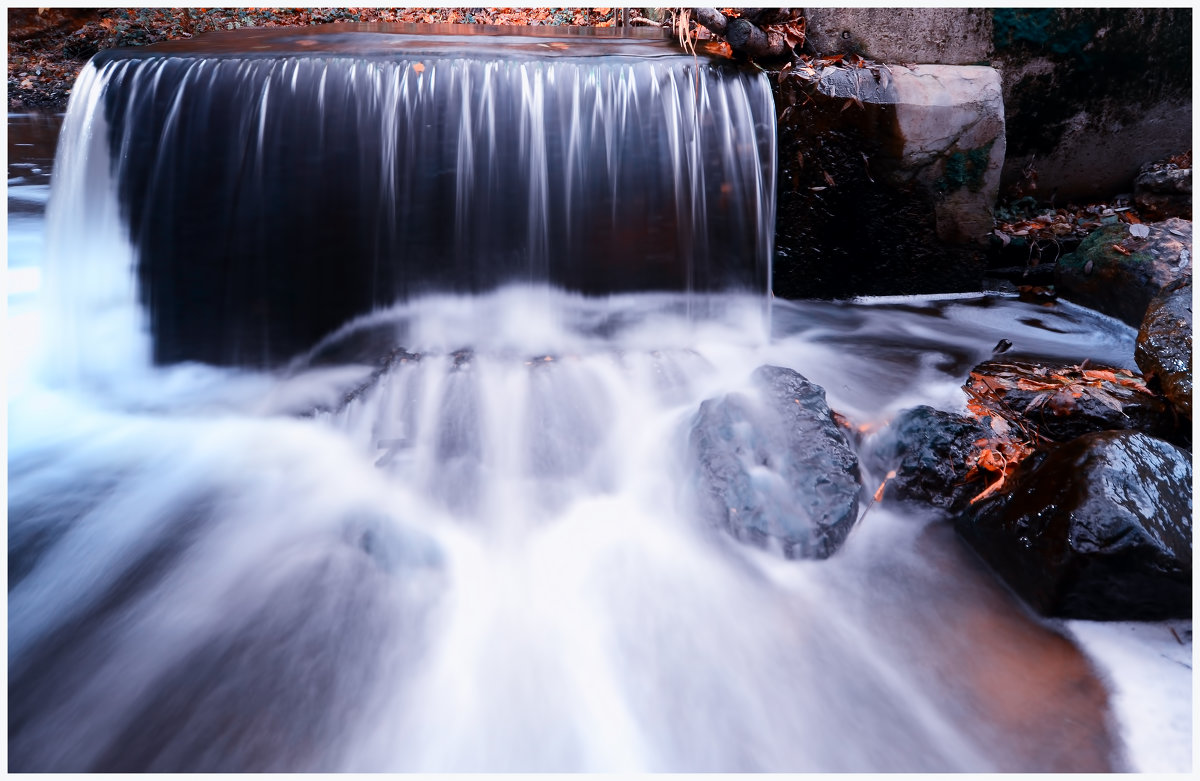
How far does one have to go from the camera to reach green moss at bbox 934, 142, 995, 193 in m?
4.42

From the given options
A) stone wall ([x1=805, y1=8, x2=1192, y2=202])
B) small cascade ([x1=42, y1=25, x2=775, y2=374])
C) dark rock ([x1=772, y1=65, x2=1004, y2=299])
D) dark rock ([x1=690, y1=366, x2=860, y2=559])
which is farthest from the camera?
stone wall ([x1=805, y1=8, x2=1192, y2=202])

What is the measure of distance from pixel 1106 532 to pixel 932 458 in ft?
2.56

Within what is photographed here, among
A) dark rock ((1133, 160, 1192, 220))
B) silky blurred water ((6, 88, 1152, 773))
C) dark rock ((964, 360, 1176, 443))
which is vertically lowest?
silky blurred water ((6, 88, 1152, 773))

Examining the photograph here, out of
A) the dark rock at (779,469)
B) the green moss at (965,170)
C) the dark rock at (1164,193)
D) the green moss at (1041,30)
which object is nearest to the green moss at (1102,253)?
the dark rock at (1164,193)

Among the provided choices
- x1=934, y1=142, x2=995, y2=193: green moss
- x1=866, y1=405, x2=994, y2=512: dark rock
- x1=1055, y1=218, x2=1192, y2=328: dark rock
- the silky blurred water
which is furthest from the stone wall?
x1=866, y1=405, x2=994, y2=512: dark rock

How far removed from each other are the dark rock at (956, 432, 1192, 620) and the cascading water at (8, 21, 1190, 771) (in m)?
0.15

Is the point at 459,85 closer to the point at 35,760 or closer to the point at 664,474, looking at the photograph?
the point at 664,474

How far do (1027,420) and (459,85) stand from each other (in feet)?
12.1

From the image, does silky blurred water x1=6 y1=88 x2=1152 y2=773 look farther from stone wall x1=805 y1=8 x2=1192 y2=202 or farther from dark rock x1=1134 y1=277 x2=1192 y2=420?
stone wall x1=805 y1=8 x2=1192 y2=202

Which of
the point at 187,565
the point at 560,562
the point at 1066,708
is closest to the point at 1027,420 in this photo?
the point at 1066,708

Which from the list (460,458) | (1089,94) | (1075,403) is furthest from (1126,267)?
(460,458)

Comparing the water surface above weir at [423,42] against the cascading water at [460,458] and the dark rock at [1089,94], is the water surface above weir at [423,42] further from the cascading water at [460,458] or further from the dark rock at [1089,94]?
the dark rock at [1089,94]

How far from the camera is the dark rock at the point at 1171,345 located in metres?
2.88

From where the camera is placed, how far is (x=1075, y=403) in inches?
115
